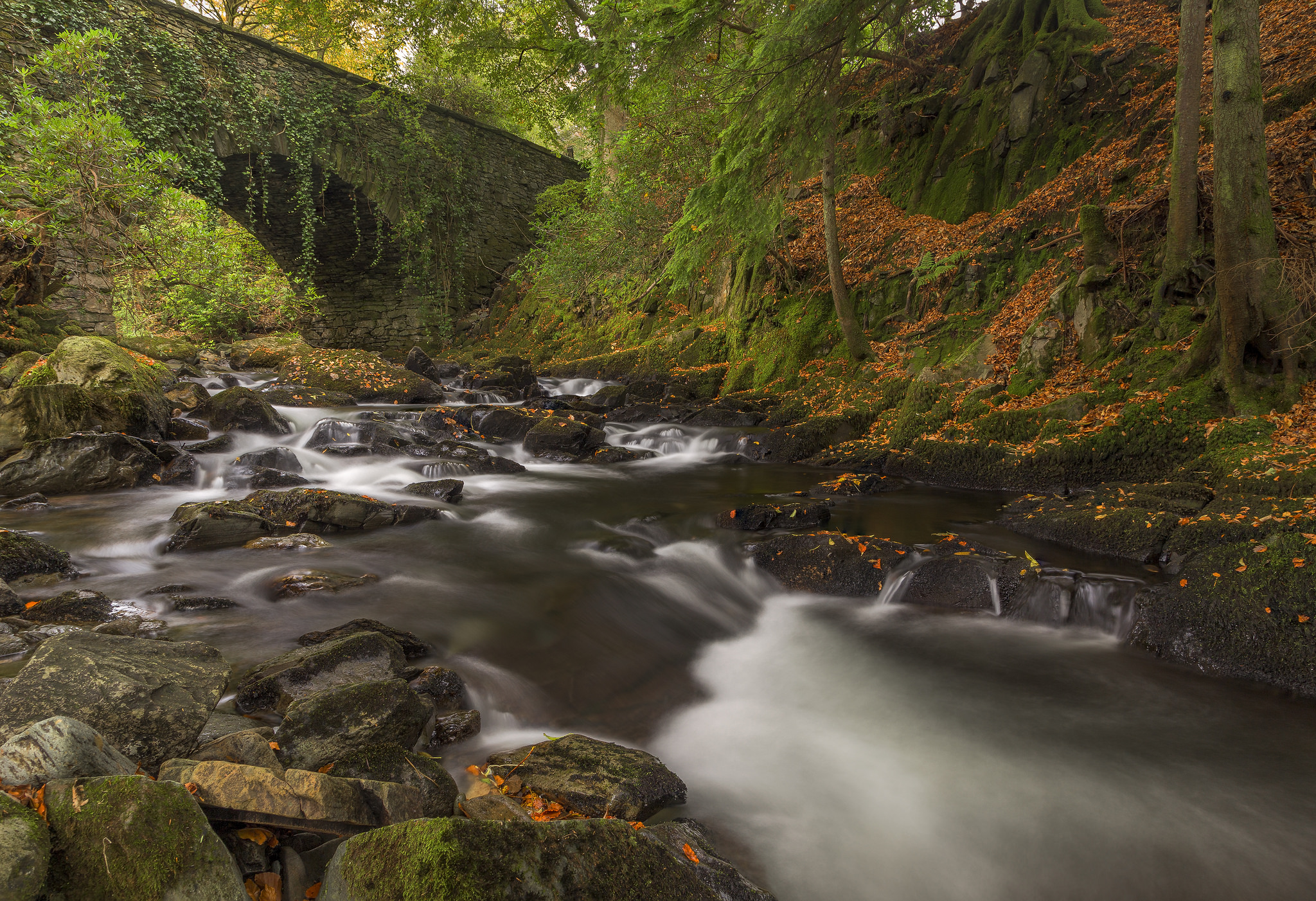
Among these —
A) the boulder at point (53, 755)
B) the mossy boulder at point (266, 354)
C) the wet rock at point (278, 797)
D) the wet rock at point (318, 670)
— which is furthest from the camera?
the mossy boulder at point (266, 354)

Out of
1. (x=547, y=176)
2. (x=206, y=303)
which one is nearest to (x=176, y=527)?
(x=206, y=303)

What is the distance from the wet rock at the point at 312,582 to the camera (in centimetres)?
449

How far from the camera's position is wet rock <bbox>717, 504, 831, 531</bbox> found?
6.26m

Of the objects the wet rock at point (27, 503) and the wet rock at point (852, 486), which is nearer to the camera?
the wet rock at point (27, 503)

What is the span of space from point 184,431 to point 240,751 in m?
8.50

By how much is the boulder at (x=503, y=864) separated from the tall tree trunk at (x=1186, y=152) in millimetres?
7718

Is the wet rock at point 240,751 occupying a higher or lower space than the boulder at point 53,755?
lower

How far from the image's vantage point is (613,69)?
351 inches

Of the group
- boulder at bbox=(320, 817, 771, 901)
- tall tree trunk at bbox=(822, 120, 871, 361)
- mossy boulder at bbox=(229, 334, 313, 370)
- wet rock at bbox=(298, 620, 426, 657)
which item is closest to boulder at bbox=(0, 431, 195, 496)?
wet rock at bbox=(298, 620, 426, 657)

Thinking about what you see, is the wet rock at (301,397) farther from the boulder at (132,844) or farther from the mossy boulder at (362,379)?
the boulder at (132,844)

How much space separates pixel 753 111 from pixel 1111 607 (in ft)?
17.9

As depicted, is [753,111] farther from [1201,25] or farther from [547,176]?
[547,176]

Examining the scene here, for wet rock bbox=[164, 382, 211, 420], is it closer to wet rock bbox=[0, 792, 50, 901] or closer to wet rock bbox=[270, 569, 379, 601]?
wet rock bbox=[270, 569, 379, 601]

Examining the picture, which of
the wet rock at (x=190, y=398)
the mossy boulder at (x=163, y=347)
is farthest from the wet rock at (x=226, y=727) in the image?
the mossy boulder at (x=163, y=347)
